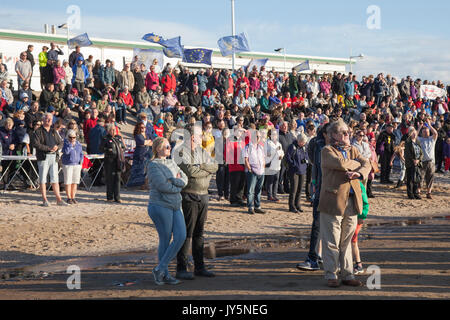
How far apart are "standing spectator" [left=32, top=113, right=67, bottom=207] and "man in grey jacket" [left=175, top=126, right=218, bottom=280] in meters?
6.66

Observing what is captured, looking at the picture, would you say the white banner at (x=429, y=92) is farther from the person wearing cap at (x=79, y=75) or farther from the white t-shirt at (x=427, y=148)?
the person wearing cap at (x=79, y=75)

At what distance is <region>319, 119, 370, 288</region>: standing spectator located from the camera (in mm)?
6926

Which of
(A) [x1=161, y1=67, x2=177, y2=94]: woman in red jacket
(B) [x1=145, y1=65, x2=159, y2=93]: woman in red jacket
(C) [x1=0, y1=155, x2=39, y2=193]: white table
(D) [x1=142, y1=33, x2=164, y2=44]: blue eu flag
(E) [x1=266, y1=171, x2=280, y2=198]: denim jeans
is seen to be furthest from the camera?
(D) [x1=142, y1=33, x2=164, y2=44]: blue eu flag

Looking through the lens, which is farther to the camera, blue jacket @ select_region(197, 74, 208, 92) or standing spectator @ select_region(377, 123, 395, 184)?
blue jacket @ select_region(197, 74, 208, 92)

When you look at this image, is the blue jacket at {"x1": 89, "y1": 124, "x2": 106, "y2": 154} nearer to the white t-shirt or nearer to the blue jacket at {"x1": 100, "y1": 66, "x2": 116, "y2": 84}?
the blue jacket at {"x1": 100, "y1": 66, "x2": 116, "y2": 84}

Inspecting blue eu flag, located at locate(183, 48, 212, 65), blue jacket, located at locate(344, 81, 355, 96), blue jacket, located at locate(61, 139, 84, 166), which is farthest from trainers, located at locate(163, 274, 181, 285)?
blue jacket, located at locate(344, 81, 355, 96)

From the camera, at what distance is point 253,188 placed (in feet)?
44.8

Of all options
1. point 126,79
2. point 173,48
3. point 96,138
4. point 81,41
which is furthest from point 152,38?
point 96,138

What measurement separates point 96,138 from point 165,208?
31.8 ft

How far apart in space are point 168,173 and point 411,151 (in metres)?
11.0

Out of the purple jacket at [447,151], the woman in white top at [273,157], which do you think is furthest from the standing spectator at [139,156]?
the purple jacket at [447,151]

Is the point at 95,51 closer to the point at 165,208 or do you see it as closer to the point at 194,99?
the point at 194,99

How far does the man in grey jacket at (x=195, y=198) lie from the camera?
7.57 meters

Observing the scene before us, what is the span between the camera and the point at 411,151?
54.0 feet
